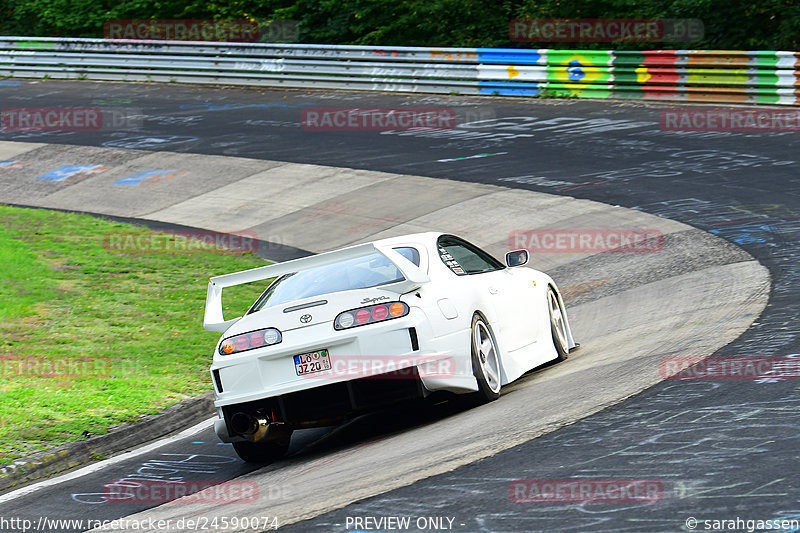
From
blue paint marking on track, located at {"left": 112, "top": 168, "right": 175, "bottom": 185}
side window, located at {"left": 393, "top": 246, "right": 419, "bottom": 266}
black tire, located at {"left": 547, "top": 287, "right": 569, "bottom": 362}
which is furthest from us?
blue paint marking on track, located at {"left": 112, "top": 168, "right": 175, "bottom": 185}

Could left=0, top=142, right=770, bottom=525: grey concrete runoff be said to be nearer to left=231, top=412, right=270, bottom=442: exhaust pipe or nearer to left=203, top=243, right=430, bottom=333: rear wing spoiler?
left=231, top=412, right=270, bottom=442: exhaust pipe

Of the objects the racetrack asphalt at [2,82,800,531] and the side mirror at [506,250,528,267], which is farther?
the side mirror at [506,250,528,267]

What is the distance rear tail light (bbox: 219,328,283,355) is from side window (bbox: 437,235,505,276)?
1527 millimetres

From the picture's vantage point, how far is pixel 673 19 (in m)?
26.9

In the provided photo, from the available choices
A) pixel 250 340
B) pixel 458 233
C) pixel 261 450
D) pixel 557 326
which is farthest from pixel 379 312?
pixel 458 233

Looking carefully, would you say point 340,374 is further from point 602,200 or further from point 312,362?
point 602,200

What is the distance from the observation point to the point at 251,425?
708cm

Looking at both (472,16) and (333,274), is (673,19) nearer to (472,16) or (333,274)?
(472,16)

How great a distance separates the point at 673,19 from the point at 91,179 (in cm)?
1469

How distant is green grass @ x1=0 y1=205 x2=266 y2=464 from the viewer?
8.63m

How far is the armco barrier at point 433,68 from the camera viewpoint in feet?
72.9

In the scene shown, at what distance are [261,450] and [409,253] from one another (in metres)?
1.79

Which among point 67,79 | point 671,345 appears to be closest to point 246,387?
point 671,345

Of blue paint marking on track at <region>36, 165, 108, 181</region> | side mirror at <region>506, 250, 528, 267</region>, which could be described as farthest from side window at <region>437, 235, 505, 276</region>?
blue paint marking on track at <region>36, 165, 108, 181</region>
